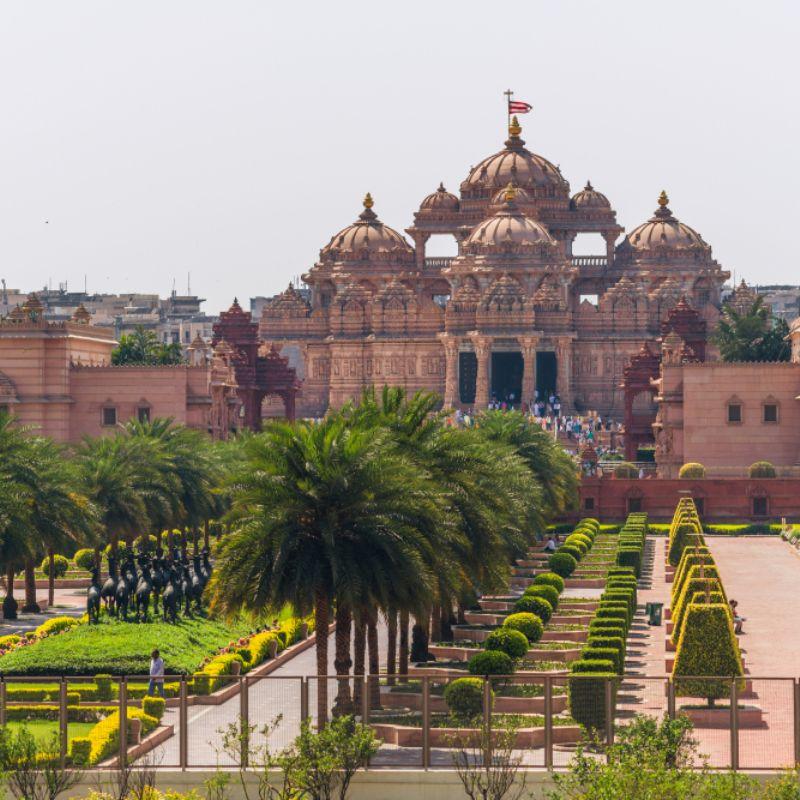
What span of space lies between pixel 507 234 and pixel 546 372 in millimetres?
10052

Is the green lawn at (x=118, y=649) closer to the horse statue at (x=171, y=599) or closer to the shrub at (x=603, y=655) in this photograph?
the horse statue at (x=171, y=599)

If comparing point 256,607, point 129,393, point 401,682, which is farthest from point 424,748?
point 129,393

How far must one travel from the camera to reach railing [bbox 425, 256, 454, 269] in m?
184

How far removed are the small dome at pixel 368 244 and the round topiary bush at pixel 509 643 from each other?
437 feet

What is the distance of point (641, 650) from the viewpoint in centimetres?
5612

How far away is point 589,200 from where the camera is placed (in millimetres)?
185250

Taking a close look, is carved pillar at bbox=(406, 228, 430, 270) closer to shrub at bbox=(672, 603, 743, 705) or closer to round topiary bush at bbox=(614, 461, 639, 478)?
round topiary bush at bbox=(614, 461, 639, 478)

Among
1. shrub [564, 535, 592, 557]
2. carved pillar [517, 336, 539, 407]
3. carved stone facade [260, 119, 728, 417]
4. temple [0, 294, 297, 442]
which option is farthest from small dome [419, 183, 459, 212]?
shrub [564, 535, 592, 557]

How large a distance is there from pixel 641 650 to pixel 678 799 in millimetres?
24752

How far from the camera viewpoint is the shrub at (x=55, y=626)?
193 ft

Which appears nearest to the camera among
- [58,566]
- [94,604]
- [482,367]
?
[94,604]

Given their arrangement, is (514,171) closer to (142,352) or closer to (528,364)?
(528,364)

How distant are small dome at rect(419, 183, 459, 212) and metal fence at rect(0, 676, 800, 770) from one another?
5652 inches

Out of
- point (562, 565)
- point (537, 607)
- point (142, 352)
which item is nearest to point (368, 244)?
point (142, 352)
